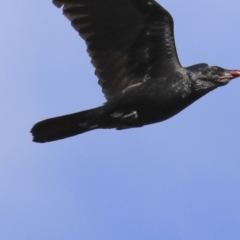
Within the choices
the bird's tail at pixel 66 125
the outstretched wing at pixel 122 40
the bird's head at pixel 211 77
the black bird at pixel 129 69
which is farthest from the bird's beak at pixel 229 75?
the bird's tail at pixel 66 125

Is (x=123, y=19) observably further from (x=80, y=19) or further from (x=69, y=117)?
(x=69, y=117)

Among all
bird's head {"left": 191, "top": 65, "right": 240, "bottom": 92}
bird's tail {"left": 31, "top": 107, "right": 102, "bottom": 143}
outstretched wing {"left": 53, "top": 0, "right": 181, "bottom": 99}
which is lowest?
bird's tail {"left": 31, "top": 107, "right": 102, "bottom": 143}

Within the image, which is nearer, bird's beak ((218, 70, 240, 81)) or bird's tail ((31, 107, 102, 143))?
bird's tail ((31, 107, 102, 143))

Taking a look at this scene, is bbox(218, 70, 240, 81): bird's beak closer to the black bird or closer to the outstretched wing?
the black bird

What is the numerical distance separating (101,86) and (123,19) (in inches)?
39.3

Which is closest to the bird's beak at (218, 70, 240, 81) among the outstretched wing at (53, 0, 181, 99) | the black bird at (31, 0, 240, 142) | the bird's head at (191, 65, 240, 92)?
the bird's head at (191, 65, 240, 92)

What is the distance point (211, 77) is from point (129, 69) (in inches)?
47.0

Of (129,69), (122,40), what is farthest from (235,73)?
(122,40)

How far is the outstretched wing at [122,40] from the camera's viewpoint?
47.2 feet

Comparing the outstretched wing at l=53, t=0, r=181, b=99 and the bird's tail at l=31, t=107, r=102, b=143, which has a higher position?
the outstretched wing at l=53, t=0, r=181, b=99

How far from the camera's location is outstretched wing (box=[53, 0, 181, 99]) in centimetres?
1438

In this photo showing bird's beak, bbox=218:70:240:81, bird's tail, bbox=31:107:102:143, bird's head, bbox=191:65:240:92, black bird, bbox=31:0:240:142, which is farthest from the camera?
bird's beak, bbox=218:70:240:81

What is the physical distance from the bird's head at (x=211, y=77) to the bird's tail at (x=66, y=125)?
56.0 inches

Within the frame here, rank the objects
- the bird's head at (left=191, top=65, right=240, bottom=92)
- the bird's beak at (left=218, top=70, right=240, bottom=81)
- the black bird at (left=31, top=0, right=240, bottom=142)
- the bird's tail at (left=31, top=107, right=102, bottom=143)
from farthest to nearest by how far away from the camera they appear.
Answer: the bird's beak at (left=218, top=70, right=240, bottom=81) < the bird's head at (left=191, top=65, right=240, bottom=92) < the bird's tail at (left=31, top=107, right=102, bottom=143) < the black bird at (left=31, top=0, right=240, bottom=142)
